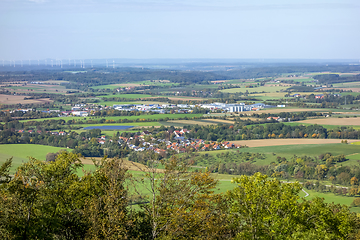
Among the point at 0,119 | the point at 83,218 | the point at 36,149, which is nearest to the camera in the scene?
the point at 83,218

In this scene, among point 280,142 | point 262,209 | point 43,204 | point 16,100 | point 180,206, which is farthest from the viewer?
point 16,100

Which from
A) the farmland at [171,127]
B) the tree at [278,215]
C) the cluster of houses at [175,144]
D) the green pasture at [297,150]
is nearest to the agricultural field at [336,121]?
the farmland at [171,127]

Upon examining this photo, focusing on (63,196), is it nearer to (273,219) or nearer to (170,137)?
(273,219)

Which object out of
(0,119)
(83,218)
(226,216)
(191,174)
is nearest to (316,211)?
(226,216)

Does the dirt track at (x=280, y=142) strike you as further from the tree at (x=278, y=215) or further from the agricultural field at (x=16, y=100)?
the agricultural field at (x=16, y=100)

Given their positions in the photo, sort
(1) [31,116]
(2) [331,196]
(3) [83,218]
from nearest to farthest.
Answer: (3) [83,218]
(2) [331,196]
(1) [31,116]

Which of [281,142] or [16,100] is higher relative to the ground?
[16,100]

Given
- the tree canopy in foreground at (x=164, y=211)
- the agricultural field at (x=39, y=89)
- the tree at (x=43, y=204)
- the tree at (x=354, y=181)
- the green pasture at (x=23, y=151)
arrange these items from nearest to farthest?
the tree canopy in foreground at (x=164, y=211) → the tree at (x=43, y=204) → the tree at (x=354, y=181) → the green pasture at (x=23, y=151) → the agricultural field at (x=39, y=89)

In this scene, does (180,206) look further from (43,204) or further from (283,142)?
(283,142)

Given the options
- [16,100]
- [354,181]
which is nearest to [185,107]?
[16,100]
